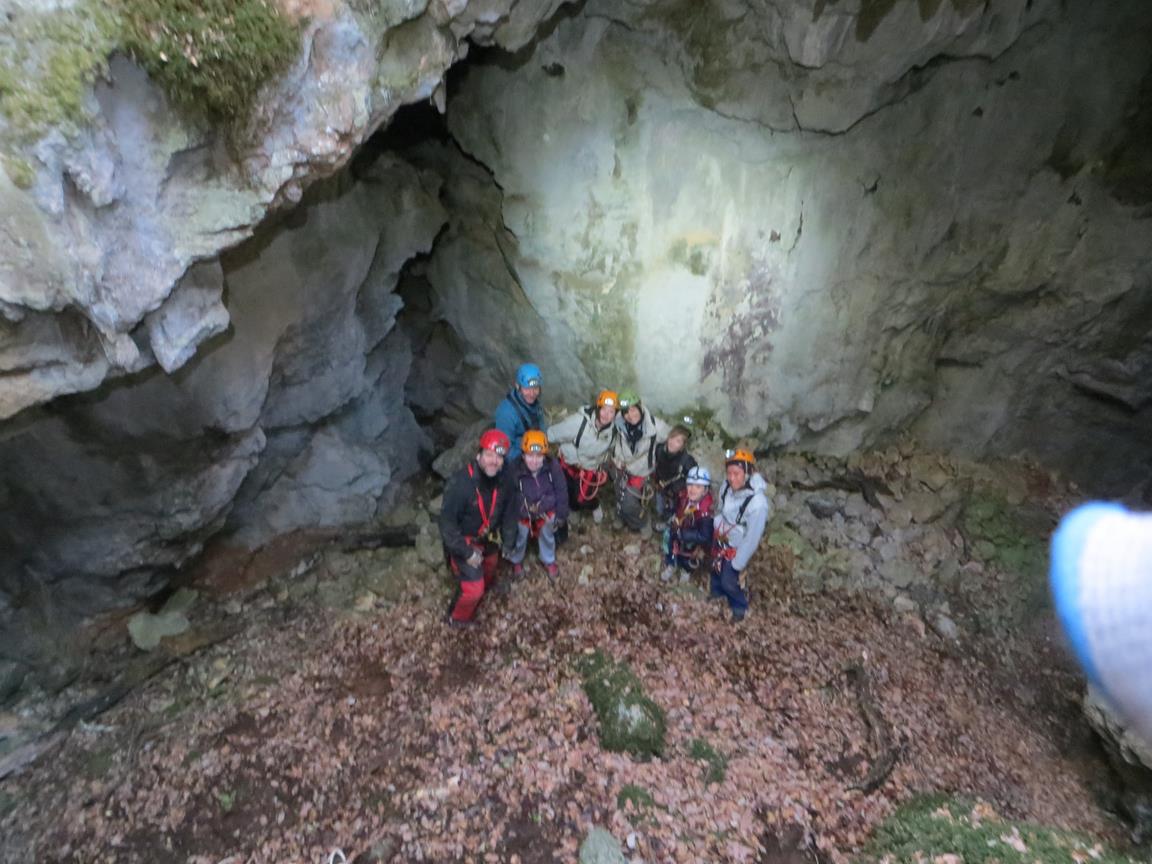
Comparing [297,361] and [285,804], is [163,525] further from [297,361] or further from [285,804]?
[285,804]

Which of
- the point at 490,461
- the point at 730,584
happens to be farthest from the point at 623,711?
the point at 490,461

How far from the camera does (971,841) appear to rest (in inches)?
191

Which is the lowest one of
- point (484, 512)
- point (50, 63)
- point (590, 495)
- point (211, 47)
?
point (590, 495)

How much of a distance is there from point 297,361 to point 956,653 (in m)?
9.31

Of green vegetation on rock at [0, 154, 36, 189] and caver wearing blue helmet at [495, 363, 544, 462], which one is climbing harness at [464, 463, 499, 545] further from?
green vegetation on rock at [0, 154, 36, 189]

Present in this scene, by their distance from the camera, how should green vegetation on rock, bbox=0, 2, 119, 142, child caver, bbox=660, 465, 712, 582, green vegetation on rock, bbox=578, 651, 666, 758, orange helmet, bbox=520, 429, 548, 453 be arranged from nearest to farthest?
1. green vegetation on rock, bbox=0, 2, 119, 142
2. green vegetation on rock, bbox=578, 651, 666, 758
3. orange helmet, bbox=520, 429, 548, 453
4. child caver, bbox=660, 465, 712, 582

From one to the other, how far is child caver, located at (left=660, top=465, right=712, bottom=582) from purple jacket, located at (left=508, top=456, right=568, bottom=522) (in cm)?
149

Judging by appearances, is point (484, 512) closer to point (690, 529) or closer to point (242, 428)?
point (690, 529)

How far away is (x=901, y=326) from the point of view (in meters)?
9.34

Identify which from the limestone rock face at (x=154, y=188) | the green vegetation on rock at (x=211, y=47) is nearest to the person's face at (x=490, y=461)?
the limestone rock face at (x=154, y=188)

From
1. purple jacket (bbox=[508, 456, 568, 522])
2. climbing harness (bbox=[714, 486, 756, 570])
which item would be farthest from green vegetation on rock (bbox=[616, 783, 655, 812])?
purple jacket (bbox=[508, 456, 568, 522])

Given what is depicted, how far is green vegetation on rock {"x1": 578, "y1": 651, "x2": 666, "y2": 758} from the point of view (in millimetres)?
6047

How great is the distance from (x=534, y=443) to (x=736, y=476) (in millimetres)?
2351

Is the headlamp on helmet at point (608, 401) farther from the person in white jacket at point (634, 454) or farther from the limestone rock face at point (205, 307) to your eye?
the limestone rock face at point (205, 307)
